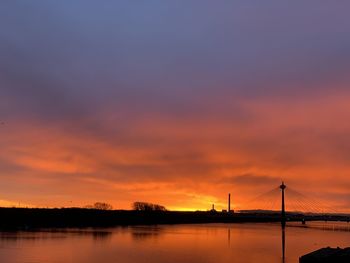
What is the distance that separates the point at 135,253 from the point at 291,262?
14596 mm

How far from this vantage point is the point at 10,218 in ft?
395

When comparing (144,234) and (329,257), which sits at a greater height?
(144,234)

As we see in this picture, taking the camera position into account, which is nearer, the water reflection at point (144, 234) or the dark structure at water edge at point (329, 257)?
the dark structure at water edge at point (329, 257)

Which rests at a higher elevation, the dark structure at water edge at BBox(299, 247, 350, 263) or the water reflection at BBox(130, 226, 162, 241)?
the water reflection at BBox(130, 226, 162, 241)

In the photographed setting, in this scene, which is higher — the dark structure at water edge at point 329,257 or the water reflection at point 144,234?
the water reflection at point 144,234

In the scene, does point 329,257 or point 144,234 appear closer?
point 329,257

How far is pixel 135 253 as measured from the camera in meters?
50.3

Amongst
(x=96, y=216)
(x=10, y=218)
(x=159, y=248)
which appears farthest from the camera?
(x=96, y=216)

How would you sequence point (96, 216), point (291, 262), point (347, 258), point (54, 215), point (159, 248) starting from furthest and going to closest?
point (96, 216) → point (54, 215) → point (159, 248) → point (291, 262) → point (347, 258)

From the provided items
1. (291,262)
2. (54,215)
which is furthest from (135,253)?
(54,215)

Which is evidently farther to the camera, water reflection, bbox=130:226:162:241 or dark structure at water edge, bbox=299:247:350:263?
water reflection, bbox=130:226:162:241

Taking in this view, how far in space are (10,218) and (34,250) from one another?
244ft

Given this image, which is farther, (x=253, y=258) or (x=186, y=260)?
(x=253, y=258)

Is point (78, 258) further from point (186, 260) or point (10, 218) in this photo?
point (10, 218)
